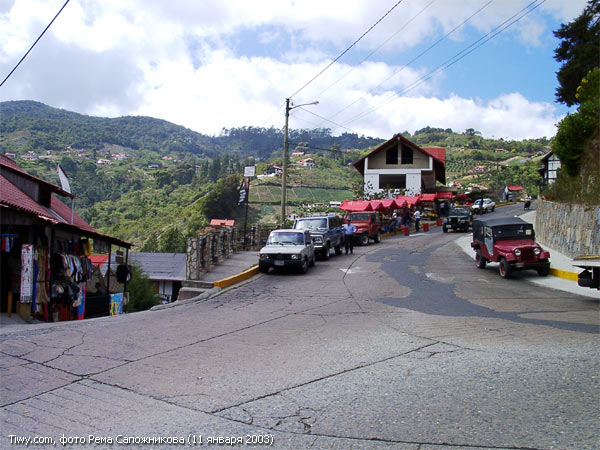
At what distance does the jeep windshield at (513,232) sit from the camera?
1859 cm

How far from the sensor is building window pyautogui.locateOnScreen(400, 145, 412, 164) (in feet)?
207

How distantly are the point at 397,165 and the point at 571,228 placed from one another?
4266 cm

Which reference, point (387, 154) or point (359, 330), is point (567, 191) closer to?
point (359, 330)

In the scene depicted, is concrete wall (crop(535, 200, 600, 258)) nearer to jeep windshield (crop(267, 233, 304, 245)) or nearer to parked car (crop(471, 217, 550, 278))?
parked car (crop(471, 217, 550, 278))

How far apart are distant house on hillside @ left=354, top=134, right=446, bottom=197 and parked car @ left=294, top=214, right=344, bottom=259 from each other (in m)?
34.3

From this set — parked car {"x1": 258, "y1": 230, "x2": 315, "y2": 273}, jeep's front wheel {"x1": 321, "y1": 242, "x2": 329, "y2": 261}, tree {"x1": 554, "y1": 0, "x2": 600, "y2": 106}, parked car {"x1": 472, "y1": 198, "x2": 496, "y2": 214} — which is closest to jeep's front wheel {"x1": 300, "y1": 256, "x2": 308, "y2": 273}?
parked car {"x1": 258, "y1": 230, "x2": 315, "y2": 273}

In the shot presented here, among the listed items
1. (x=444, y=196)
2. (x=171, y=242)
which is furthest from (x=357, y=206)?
(x=444, y=196)

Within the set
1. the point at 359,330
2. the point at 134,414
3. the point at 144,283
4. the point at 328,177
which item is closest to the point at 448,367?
the point at 359,330

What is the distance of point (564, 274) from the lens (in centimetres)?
1717

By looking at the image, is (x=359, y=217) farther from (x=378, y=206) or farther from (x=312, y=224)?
(x=378, y=206)

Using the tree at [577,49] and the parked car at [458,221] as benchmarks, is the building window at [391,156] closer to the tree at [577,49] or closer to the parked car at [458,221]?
the parked car at [458,221]

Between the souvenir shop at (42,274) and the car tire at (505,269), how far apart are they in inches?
535

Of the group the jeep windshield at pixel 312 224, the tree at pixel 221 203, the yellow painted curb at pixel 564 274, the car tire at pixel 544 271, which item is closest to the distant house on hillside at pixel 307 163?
the tree at pixel 221 203

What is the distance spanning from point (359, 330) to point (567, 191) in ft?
59.0
